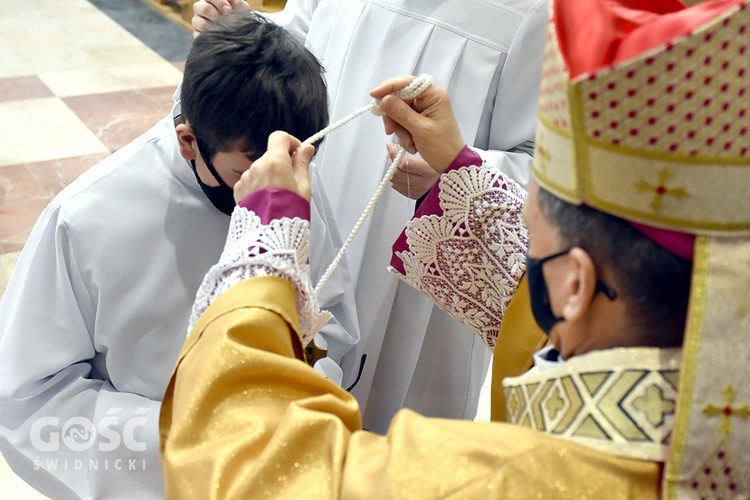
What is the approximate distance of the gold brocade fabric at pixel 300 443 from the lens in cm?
81

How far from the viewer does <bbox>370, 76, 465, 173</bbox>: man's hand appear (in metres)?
1.28

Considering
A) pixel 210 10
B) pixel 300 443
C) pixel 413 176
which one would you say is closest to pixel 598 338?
pixel 300 443

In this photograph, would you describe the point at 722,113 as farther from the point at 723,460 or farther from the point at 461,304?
the point at 461,304

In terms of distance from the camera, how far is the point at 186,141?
1.46 meters

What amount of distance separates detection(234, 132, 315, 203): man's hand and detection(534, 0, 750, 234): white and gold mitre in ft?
1.35

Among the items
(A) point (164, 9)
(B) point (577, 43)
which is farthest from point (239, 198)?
(A) point (164, 9)

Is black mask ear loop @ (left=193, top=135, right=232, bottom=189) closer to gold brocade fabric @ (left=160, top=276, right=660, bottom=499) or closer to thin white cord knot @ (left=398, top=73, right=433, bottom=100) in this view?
thin white cord knot @ (left=398, top=73, right=433, bottom=100)

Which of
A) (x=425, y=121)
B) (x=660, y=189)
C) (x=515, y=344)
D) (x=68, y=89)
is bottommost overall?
(x=68, y=89)

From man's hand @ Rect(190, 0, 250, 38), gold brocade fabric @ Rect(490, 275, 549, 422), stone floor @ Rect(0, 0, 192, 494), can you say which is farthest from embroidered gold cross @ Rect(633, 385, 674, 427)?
stone floor @ Rect(0, 0, 192, 494)

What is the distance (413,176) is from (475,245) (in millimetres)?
204

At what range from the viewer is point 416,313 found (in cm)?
184

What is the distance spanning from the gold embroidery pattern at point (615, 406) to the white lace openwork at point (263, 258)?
37cm

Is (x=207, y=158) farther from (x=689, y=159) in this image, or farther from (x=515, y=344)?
(x=689, y=159)

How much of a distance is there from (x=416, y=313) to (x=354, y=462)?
99cm
